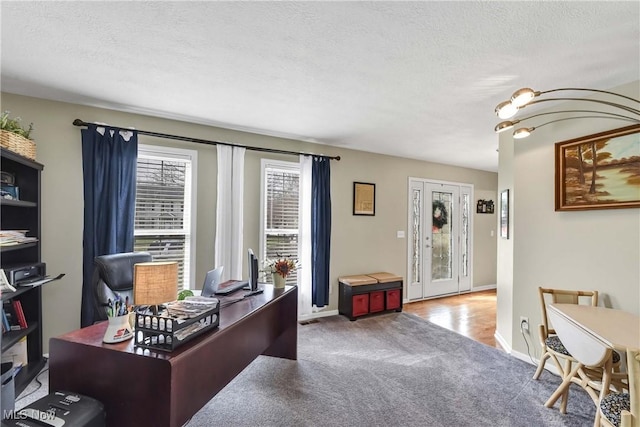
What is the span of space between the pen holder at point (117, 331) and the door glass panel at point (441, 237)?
485 cm

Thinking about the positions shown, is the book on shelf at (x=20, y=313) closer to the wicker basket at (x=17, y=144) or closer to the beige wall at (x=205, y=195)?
the beige wall at (x=205, y=195)

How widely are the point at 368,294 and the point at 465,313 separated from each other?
1570mm

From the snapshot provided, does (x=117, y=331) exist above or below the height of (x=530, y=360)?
above

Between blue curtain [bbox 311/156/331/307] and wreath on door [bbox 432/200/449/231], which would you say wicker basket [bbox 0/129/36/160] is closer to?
blue curtain [bbox 311/156/331/307]

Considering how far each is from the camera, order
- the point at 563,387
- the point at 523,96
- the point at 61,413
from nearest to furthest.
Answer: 1. the point at 61,413
2. the point at 523,96
3. the point at 563,387

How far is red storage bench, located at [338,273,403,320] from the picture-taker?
13.3ft

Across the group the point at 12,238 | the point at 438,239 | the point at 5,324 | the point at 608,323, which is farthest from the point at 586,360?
the point at 5,324

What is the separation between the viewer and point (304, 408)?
2.14 metres

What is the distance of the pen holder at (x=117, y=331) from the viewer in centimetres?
147

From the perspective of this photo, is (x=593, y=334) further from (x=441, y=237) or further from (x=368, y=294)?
(x=441, y=237)

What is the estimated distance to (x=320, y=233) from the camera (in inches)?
157

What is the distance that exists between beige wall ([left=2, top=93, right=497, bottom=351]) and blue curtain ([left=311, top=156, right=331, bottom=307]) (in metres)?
0.24

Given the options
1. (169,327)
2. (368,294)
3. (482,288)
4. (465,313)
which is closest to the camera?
(169,327)

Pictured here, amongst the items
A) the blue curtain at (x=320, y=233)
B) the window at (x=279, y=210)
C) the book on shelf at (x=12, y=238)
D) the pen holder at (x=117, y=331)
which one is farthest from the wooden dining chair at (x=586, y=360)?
the book on shelf at (x=12, y=238)
